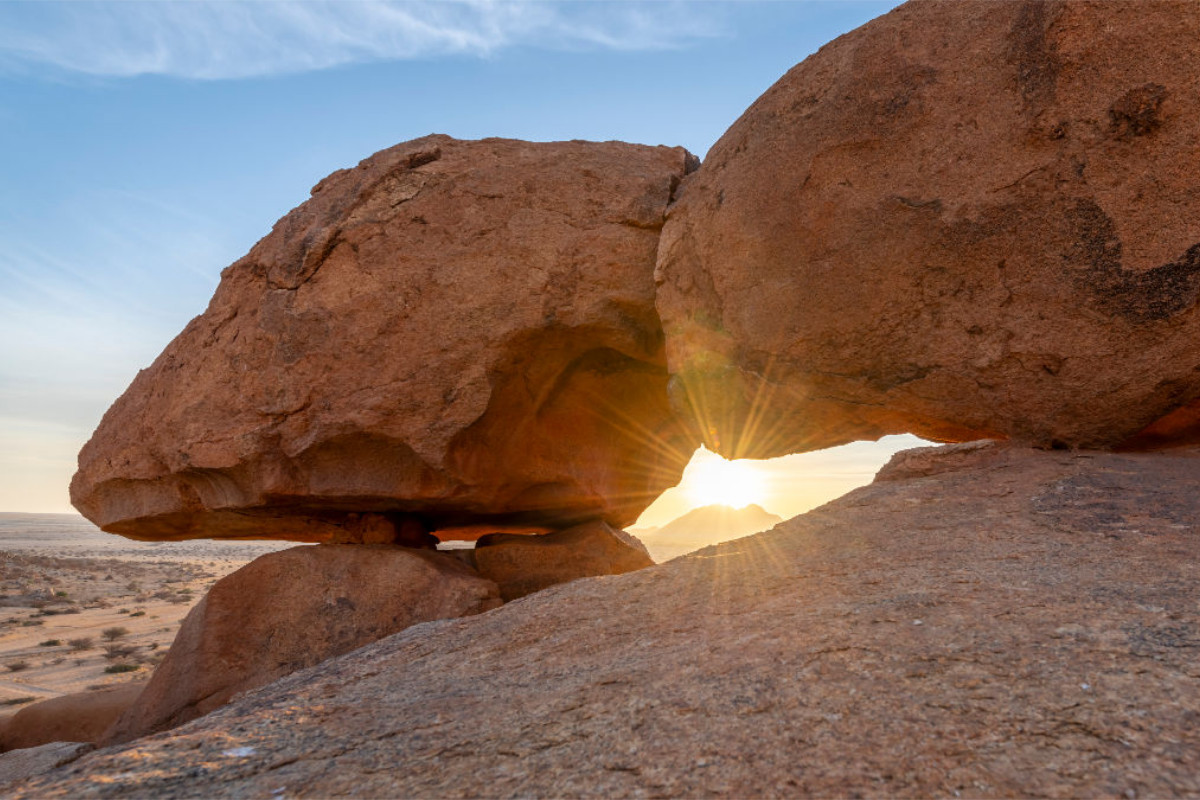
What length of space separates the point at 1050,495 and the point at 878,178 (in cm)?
227

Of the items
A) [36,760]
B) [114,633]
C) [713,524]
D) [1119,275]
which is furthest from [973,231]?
[713,524]

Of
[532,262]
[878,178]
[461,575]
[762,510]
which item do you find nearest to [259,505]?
[461,575]

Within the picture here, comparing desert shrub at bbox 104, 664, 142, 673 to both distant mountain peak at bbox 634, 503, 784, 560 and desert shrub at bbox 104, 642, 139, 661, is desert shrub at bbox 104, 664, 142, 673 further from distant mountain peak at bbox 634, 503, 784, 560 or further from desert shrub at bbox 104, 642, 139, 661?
distant mountain peak at bbox 634, 503, 784, 560

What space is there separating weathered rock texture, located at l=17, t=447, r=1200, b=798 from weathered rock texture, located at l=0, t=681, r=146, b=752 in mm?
5481

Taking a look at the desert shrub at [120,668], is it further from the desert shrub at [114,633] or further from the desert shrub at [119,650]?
the desert shrub at [114,633]

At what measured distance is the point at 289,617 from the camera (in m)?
6.41

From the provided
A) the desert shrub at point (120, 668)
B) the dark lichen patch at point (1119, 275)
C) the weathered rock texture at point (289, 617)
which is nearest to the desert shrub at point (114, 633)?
the desert shrub at point (120, 668)

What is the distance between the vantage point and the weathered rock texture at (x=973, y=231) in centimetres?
395

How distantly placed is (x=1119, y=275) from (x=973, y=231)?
79 centimetres

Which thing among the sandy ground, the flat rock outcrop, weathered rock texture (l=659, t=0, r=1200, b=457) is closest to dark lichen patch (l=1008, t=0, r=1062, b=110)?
weathered rock texture (l=659, t=0, r=1200, b=457)

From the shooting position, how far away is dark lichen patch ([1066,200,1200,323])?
3850 millimetres

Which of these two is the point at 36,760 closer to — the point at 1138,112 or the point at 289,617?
the point at 289,617

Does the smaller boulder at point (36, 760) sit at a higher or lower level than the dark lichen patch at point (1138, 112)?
lower

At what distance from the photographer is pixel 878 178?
4719mm
